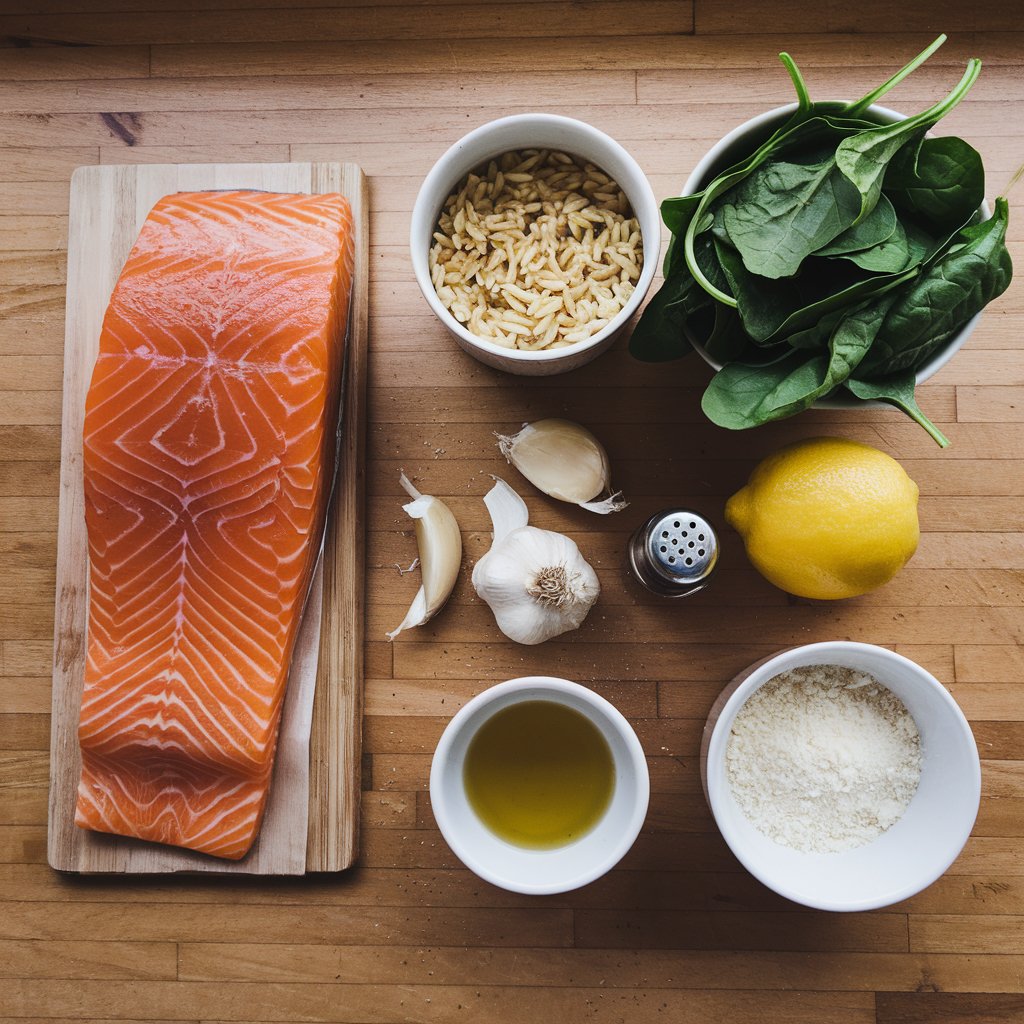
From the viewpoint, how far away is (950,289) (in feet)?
2.44

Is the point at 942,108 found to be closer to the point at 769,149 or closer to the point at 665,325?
the point at 769,149

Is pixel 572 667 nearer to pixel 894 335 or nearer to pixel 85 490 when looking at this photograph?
pixel 894 335

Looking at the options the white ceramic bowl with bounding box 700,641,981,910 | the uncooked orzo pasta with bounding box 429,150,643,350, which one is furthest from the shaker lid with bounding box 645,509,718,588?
the uncooked orzo pasta with bounding box 429,150,643,350

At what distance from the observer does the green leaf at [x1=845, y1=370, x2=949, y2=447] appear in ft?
2.57

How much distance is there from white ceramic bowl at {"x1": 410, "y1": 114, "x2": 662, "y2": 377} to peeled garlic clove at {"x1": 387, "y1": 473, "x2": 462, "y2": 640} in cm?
20

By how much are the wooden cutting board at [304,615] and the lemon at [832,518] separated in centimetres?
49

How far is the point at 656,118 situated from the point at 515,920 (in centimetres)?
103

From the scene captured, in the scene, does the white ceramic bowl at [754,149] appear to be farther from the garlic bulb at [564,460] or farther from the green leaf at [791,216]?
the garlic bulb at [564,460]

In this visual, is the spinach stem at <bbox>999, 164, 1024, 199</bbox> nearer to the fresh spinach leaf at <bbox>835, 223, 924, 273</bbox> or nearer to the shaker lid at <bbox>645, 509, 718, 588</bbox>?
the fresh spinach leaf at <bbox>835, 223, 924, 273</bbox>

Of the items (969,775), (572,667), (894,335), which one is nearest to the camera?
(894,335)

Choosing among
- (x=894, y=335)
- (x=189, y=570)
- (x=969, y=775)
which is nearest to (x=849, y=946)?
(x=969, y=775)

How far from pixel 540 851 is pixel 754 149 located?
81 centimetres

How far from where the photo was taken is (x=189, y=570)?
97 cm

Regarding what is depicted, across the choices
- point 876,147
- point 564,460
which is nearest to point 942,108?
point 876,147
